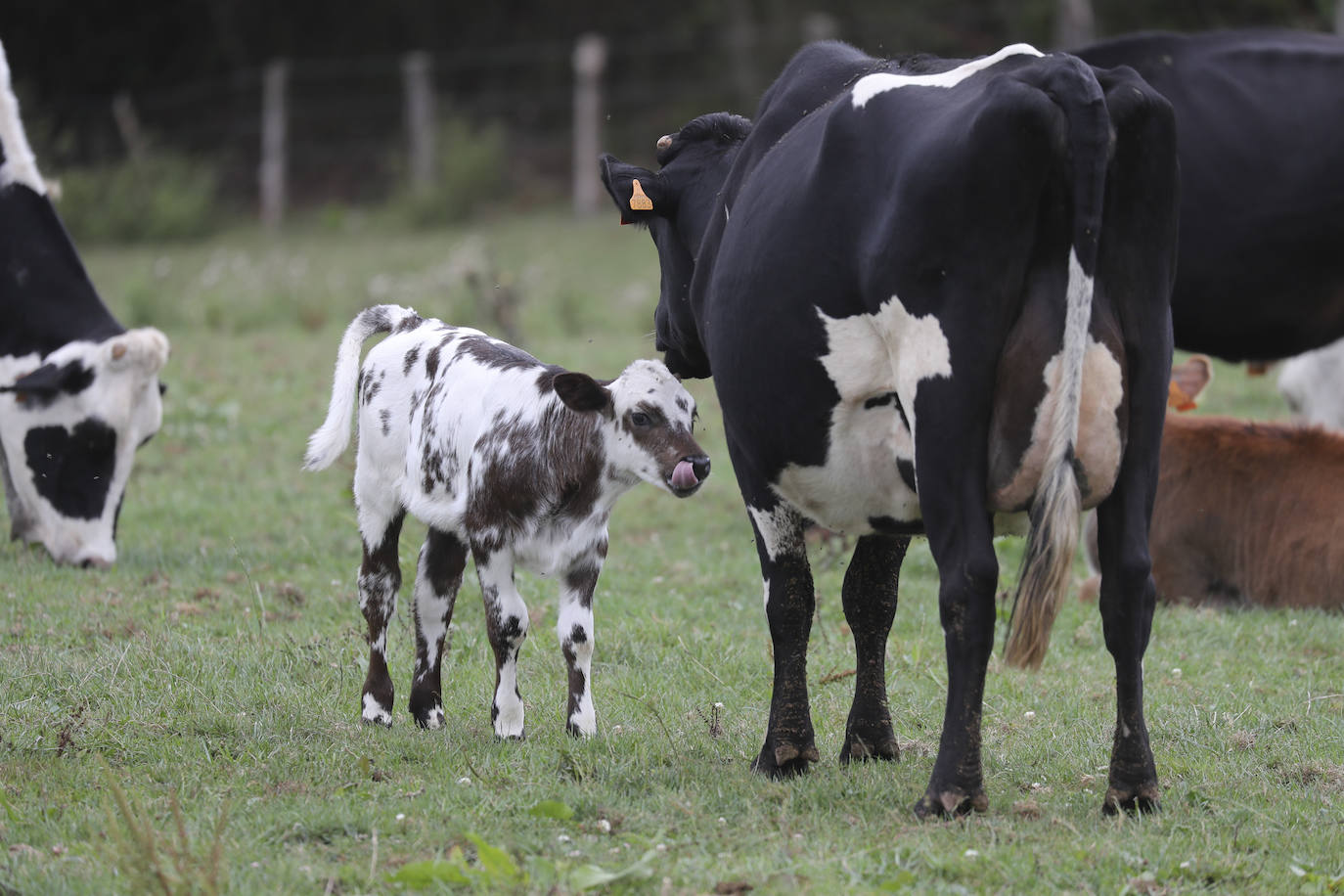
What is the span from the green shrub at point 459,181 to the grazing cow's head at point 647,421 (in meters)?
19.4

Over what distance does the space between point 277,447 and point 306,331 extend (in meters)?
5.04

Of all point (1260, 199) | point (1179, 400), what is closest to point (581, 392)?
point (1260, 199)

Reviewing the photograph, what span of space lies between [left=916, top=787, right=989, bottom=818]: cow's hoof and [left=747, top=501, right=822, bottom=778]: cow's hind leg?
659 mm

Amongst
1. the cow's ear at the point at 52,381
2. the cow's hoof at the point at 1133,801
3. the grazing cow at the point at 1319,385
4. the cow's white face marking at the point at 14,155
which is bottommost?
the grazing cow at the point at 1319,385

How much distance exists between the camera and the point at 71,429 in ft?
27.3

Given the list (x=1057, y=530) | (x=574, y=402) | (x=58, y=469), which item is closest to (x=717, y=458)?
(x=58, y=469)

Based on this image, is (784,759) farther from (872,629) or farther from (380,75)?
(380,75)

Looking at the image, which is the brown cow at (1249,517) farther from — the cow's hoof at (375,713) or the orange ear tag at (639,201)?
the cow's hoof at (375,713)

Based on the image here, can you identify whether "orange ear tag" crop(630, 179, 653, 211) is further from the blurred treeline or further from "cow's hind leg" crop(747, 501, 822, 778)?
Answer: the blurred treeline

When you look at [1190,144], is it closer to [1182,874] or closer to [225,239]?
[1182,874]

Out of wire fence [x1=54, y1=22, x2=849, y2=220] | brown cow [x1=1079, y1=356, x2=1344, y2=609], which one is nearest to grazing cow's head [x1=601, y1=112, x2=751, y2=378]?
brown cow [x1=1079, y1=356, x2=1344, y2=609]

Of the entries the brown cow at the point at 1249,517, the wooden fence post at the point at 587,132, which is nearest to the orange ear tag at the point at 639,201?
the brown cow at the point at 1249,517

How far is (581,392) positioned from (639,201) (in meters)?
0.83

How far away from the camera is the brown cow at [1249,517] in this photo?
7.55 m
